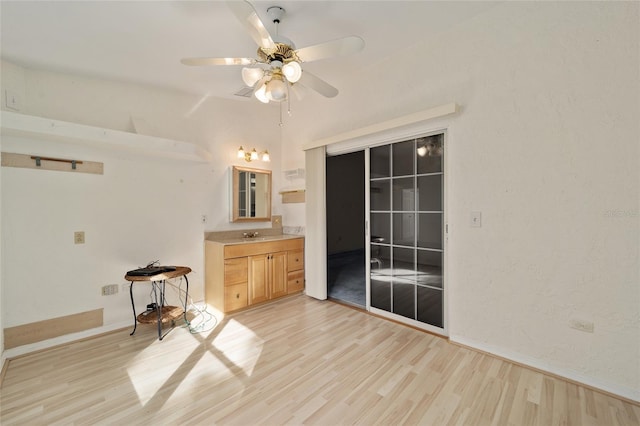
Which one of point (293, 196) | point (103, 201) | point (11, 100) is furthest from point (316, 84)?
point (11, 100)

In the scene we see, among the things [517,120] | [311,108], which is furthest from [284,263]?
[517,120]

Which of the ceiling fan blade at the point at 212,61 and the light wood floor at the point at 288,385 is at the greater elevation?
the ceiling fan blade at the point at 212,61

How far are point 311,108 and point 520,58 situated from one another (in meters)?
2.58

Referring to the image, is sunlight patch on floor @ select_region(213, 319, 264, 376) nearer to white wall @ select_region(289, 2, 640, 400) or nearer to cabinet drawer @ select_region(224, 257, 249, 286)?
cabinet drawer @ select_region(224, 257, 249, 286)

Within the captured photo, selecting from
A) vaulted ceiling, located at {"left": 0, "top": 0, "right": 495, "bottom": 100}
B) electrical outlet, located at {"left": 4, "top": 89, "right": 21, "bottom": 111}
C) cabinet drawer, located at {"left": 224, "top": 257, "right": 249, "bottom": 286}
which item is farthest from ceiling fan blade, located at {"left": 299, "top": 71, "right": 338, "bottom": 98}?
electrical outlet, located at {"left": 4, "top": 89, "right": 21, "bottom": 111}

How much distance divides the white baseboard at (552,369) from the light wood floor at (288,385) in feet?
0.22

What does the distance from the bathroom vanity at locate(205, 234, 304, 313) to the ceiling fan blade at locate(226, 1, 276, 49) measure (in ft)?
7.59

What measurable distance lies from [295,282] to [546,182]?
3192 mm

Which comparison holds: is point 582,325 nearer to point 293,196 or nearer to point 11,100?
point 293,196

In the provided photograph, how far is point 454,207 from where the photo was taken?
8.46 ft

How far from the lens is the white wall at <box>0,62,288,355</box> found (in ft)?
8.23

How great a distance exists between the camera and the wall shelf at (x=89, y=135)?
2266 millimetres

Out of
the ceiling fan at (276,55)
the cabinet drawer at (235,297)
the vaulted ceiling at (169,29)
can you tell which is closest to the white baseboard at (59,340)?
the cabinet drawer at (235,297)

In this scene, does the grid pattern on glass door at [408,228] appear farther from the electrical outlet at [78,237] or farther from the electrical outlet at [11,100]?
the electrical outlet at [11,100]
